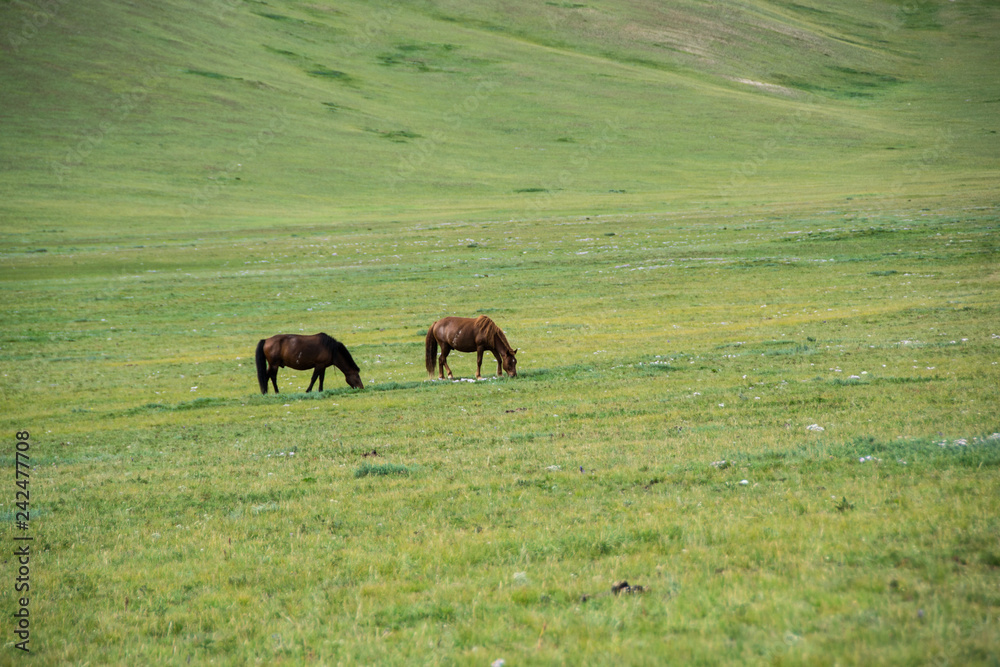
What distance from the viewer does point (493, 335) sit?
916 inches


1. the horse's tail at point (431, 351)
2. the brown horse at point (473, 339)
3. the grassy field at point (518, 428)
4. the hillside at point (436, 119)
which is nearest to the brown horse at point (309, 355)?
the grassy field at point (518, 428)

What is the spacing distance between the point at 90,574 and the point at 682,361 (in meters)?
18.0

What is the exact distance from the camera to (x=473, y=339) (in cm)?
2352

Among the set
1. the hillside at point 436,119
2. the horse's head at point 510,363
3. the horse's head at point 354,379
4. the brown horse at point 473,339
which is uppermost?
Answer: the hillside at point 436,119

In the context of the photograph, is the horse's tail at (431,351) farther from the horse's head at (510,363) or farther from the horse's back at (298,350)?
the horse's back at (298,350)

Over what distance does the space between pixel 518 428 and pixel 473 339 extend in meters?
7.61

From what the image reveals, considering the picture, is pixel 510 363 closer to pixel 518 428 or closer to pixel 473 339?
pixel 473 339

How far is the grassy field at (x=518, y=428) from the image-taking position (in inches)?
270

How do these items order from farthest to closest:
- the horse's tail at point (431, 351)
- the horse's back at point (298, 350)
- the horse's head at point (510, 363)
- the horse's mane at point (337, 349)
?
the horse's tail at point (431, 351)
the horse's back at point (298, 350)
the horse's mane at point (337, 349)
the horse's head at point (510, 363)

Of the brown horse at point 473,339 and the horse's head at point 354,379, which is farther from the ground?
the brown horse at point 473,339

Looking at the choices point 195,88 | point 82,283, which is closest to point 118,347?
point 82,283

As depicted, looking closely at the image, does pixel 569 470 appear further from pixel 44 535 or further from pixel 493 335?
pixel 493 335

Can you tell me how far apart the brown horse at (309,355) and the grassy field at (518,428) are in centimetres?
136

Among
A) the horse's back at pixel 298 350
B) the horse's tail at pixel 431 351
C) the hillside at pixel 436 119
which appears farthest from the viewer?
the hillside at pixel 436 119
